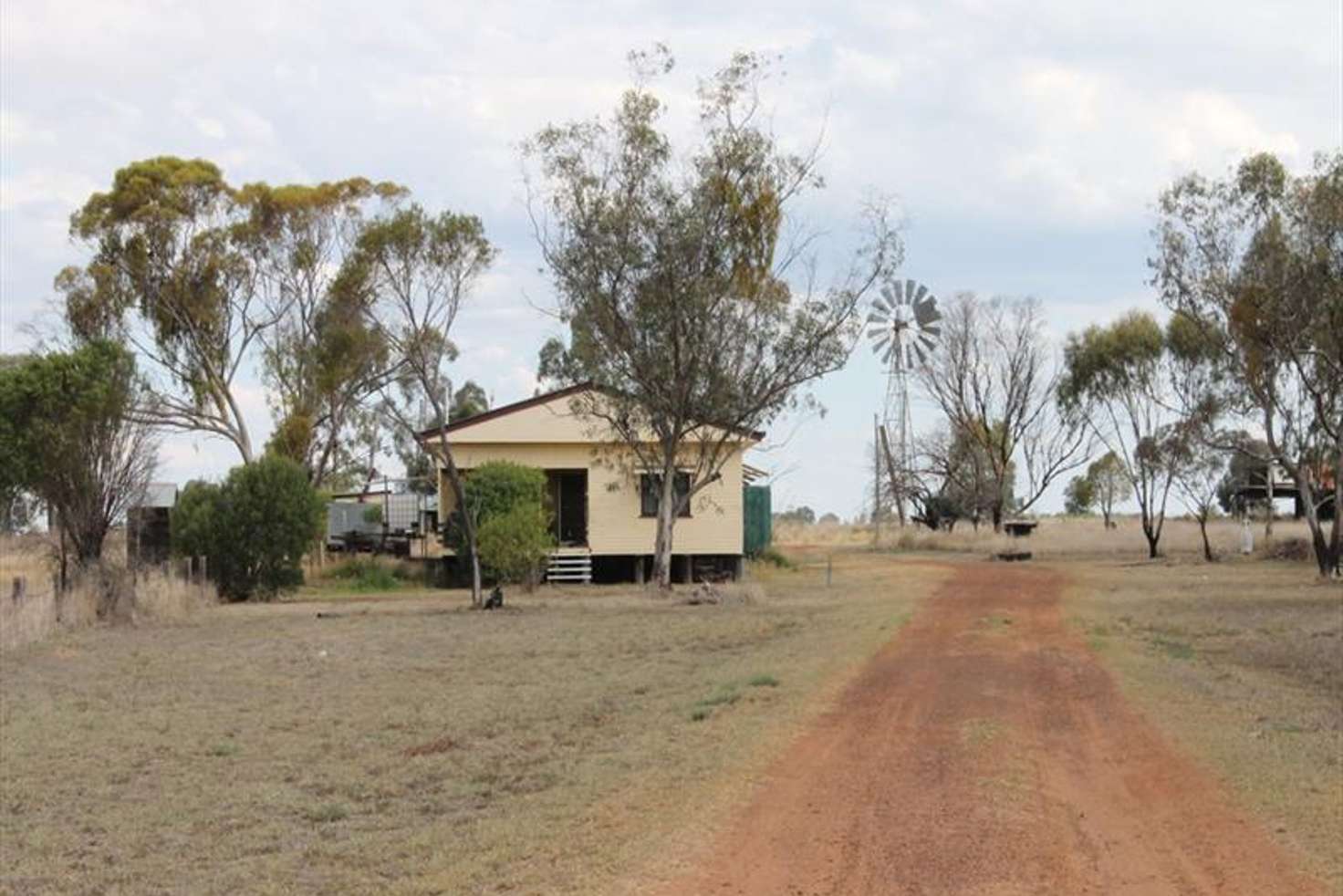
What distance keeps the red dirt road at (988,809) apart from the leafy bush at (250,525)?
67.7ft

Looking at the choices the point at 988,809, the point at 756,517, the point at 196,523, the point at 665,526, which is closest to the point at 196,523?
the point at 196,523

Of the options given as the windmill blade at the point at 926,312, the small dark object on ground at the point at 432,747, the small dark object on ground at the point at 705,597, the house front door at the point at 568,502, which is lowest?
the small dark object on ground at the point at 432,747

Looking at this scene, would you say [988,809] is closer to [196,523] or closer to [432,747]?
[432,747]

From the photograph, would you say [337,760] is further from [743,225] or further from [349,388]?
[349,388]

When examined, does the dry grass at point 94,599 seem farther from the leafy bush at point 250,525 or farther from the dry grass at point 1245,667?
the dry grass at point 1245,667

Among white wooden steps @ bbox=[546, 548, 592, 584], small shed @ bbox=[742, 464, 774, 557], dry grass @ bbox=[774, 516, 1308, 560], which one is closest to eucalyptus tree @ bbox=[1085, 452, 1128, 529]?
dry grass @ bbox=[774, 516, 1308, 560]

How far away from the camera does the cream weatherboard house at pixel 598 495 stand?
37938mm

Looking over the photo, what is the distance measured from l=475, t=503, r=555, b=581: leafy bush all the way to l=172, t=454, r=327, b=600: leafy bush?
4013 mm

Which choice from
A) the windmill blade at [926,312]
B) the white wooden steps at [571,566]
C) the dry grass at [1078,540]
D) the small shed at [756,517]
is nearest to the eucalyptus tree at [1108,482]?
the dry grass at [1078,540]

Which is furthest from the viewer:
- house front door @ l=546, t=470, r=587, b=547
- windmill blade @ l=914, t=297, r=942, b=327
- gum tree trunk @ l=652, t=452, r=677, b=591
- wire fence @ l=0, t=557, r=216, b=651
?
windmill blade @ l=914, t=297, r=942, b=327

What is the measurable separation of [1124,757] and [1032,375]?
57984 mm

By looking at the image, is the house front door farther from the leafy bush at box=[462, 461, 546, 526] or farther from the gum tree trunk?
the gum tree trunk

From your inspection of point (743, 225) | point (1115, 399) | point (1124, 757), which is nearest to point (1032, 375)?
point (1115, 399)

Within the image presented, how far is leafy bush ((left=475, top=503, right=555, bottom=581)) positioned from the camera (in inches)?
1258
